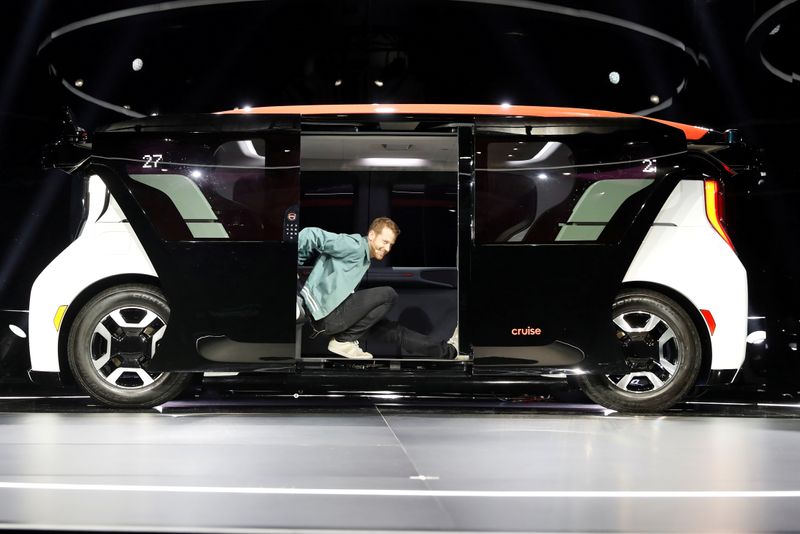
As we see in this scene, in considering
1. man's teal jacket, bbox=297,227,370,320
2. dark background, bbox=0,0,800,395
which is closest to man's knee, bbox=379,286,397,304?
man's teal jacket, bbox=297,227,370,320

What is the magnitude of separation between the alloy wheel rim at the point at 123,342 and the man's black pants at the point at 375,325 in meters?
1.04

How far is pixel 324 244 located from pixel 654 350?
2.04 m

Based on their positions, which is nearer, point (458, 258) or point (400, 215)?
point (458, 258)

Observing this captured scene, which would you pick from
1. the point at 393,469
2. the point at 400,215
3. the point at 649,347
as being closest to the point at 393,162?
the point at 400,215

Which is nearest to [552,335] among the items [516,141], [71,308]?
[516,141]

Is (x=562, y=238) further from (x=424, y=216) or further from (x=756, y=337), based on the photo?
(x=756, y=337)

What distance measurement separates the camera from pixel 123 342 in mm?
5484

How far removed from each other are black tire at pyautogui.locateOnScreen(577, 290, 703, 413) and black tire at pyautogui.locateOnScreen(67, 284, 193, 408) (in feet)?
8.39

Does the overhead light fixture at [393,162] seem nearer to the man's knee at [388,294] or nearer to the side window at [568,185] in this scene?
the man's knee at [388,294]

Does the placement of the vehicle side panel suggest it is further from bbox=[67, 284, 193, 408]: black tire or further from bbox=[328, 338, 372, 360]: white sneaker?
bbox=[328, 338, 372, 360]: white sneaker

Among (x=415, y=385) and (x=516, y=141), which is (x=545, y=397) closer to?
(x=415, y=385)

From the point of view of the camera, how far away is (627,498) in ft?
10.6

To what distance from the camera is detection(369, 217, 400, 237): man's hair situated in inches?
236

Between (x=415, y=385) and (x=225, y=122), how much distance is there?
2773 mm
